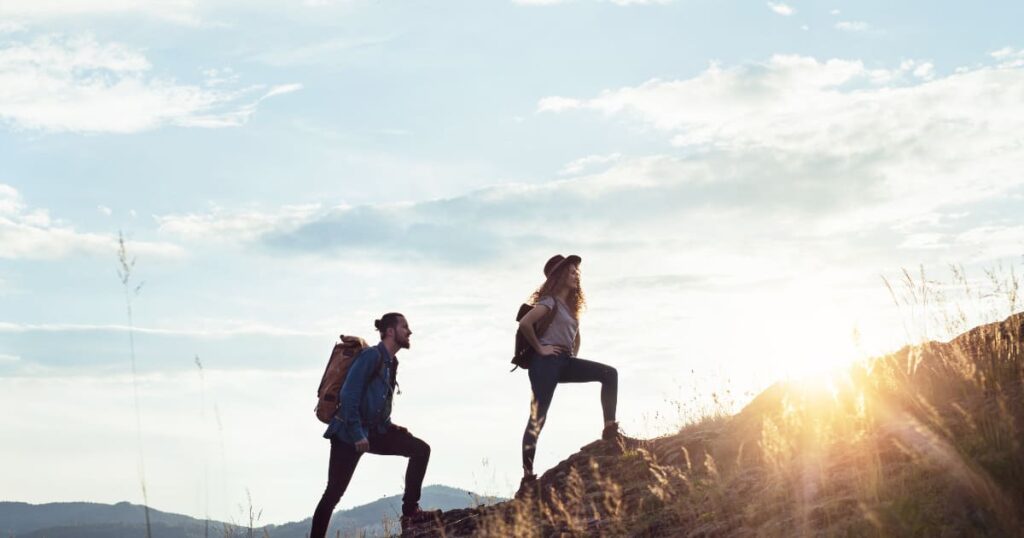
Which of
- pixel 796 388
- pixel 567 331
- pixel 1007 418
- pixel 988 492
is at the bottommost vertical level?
pixel 988 492

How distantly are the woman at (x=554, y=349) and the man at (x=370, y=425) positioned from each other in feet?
3.91

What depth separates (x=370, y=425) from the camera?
8.93 m

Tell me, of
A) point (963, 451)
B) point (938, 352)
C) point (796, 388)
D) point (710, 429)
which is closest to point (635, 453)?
point (710, 429)

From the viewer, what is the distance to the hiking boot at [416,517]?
9.94 metres

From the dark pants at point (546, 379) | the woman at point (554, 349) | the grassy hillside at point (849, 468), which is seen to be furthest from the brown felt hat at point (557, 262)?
the grassy hillside at point (849, 468)

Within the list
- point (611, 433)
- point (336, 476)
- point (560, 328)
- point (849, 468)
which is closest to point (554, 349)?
point (560, 328)

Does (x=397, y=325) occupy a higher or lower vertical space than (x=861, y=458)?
higher

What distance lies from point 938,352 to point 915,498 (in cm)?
347

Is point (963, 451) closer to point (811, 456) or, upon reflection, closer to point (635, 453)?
point (811, 456)

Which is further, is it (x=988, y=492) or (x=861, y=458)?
(x=861, y=458)

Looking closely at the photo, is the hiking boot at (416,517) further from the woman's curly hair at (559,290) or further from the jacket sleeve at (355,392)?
the woman's curly hair at (559,290)

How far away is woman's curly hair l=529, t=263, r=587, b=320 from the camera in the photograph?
33.1 feet

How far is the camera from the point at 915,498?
5809mm

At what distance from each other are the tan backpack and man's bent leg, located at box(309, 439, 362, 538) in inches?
11.6
